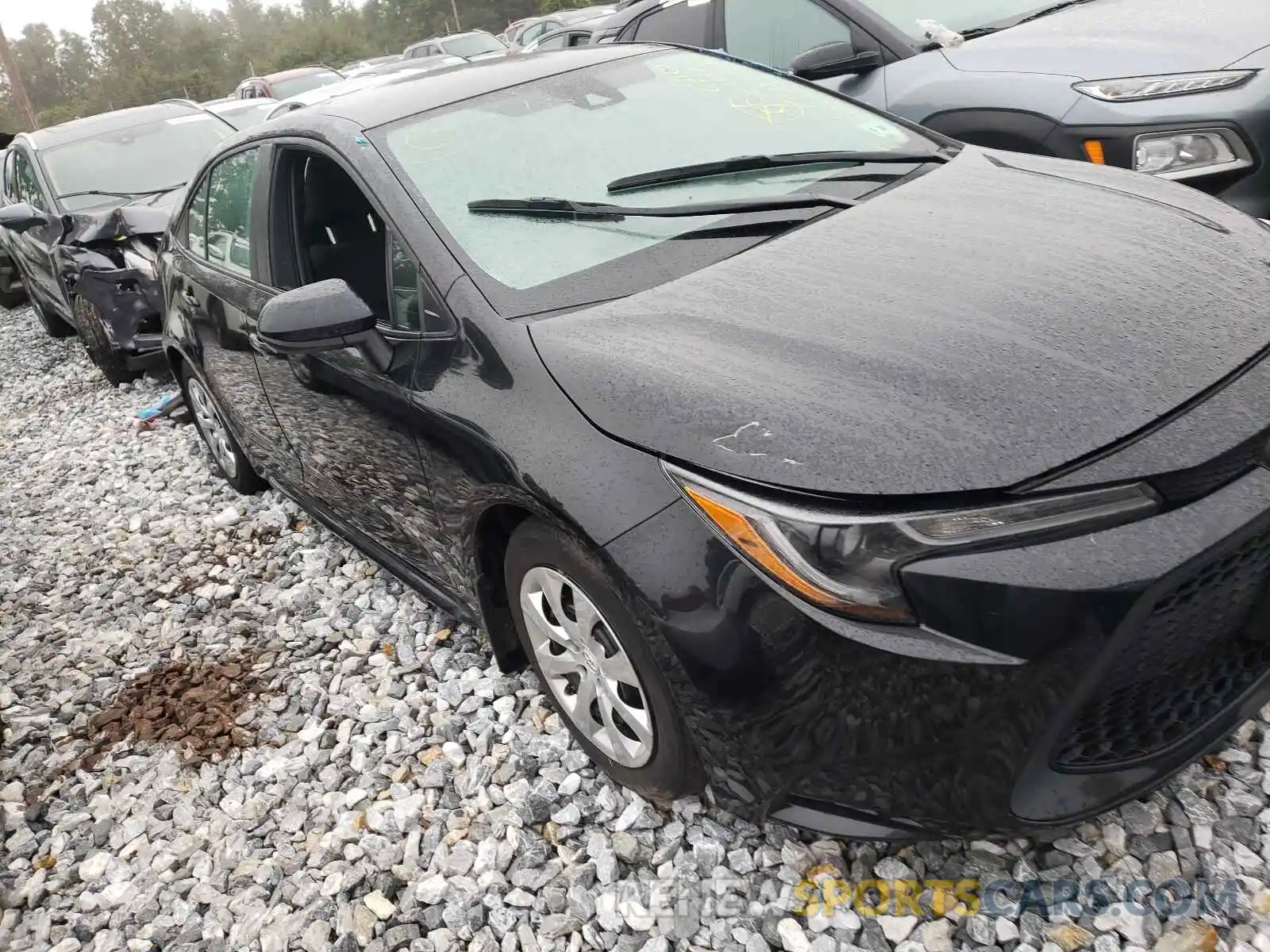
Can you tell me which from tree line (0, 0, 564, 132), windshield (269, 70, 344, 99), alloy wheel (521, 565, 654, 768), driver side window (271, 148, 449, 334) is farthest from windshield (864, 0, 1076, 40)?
tree line (0, 0, 564, 132)

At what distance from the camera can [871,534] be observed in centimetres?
158

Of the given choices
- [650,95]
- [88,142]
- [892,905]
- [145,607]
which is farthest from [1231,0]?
[88,142]

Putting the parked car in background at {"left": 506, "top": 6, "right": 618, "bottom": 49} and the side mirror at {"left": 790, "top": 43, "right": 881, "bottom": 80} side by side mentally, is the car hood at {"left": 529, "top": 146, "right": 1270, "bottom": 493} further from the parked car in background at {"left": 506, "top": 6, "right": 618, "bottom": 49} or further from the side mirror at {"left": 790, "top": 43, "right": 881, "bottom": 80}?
the parked car in background at {"left": 506, "top": 6, "right": 618, "bottom": 49}

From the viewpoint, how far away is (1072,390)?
5.44 ft

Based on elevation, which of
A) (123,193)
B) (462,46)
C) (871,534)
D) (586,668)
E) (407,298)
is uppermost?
(462,46)

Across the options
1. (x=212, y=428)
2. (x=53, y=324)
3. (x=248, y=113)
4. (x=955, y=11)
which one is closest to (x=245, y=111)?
(x=248, y=113)

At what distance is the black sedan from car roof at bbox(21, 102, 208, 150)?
5220 millimetres

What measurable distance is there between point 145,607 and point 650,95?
275 centimetres

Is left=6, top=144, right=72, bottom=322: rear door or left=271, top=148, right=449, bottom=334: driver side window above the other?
left=271, top=148, right=449, bottom=334: driver side window

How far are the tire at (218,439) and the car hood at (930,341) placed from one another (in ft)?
8.93

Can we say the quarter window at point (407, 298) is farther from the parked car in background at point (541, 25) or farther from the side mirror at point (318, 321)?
the parked car in background at point (541, 25)

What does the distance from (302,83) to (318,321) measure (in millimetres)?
19270

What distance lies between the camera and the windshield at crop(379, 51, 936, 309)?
7.79 ft

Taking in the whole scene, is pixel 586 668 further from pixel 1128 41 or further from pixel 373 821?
pixel 1128 41
